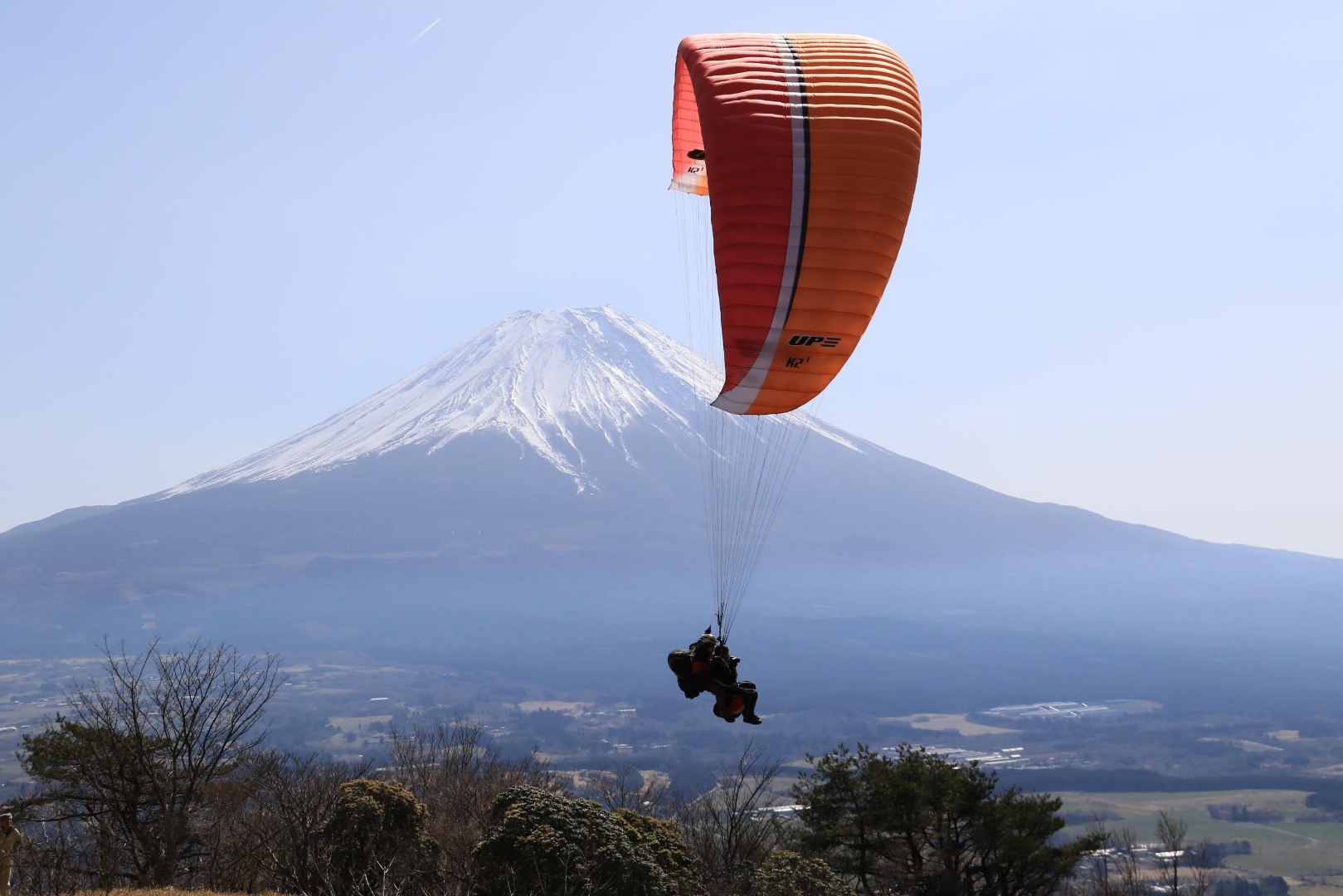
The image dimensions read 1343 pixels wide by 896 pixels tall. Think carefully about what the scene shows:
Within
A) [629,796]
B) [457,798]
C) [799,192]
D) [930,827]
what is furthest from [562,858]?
[629,796]

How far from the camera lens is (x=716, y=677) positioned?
11.1m

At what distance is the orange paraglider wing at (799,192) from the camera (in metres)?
11.0

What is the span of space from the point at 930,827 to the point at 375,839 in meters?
14.4

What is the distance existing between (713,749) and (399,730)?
45.6 metres

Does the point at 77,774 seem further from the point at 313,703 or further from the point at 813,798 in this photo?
the point at 313,703

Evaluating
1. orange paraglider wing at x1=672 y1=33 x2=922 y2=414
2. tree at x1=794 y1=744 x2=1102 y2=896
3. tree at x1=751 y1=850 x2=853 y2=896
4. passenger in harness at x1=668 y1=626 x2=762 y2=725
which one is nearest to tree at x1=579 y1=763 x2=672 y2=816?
tree at x1=751 y1=850 x2=853 y2=896

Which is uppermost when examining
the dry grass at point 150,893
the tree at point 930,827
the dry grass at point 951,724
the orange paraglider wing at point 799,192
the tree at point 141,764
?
the orange paraglider wing at point 799,192

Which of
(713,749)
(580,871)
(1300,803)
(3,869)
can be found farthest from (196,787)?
(713,749)

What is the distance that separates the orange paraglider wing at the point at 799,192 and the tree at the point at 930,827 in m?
15.1

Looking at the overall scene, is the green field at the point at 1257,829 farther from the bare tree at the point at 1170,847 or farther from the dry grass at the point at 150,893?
the dry grass at the point at 150,893

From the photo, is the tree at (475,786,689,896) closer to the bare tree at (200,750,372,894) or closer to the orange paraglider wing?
the bare tree at (200,750,372,894)

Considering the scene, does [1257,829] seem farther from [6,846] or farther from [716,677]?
[6,846]

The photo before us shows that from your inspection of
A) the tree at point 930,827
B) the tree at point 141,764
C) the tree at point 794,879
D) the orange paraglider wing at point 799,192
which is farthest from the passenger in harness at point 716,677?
the tree at point 930,827

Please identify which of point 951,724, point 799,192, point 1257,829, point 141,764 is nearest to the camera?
point 799,192
